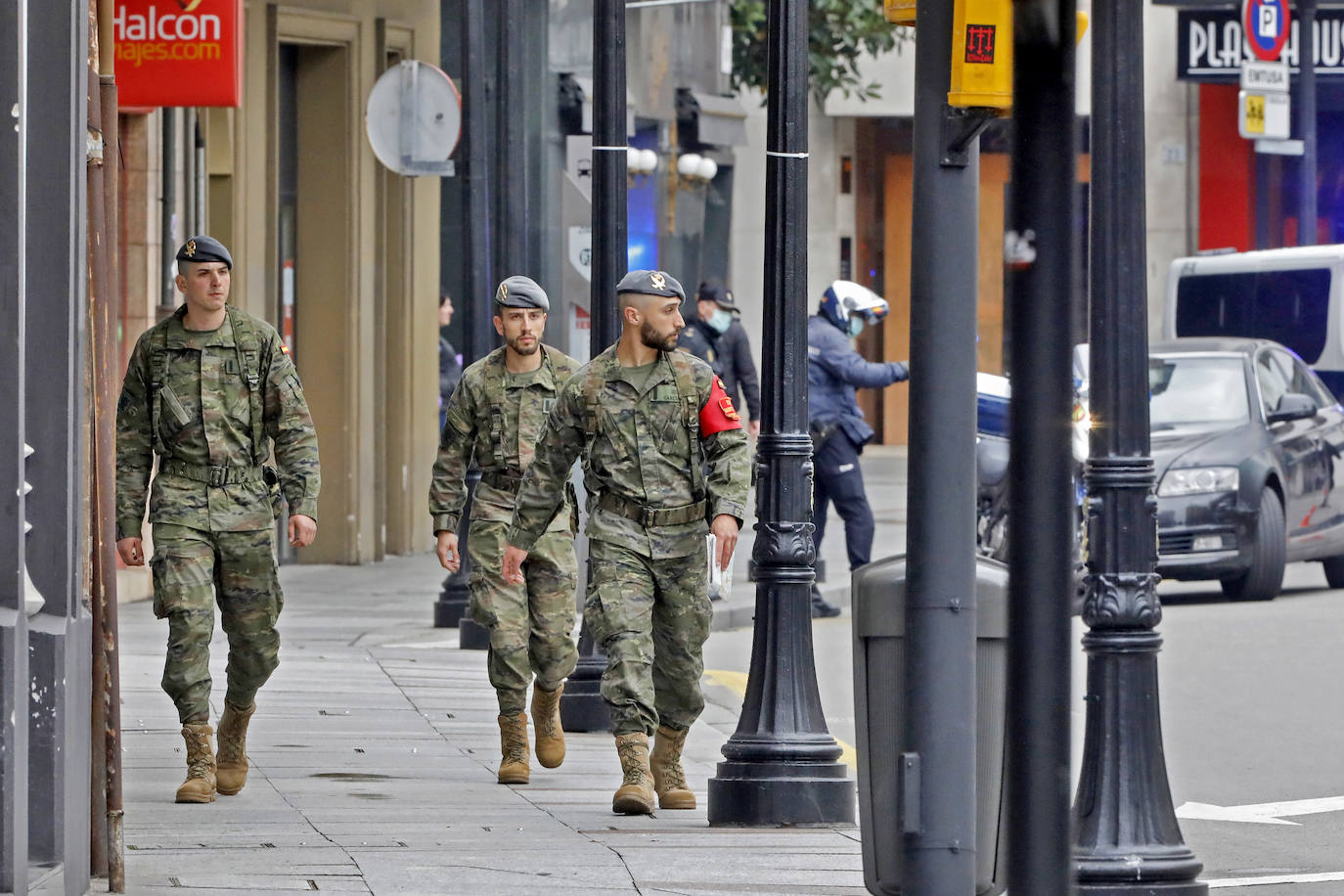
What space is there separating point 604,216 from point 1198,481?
597cm

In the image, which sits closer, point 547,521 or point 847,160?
point 547,521

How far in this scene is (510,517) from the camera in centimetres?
977

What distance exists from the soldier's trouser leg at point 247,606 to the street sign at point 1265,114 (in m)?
18.3

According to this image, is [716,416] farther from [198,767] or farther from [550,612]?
[198,767]

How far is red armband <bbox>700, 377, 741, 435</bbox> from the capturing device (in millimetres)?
8641

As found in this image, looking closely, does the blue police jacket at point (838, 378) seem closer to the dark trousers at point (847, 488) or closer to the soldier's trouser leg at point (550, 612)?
the dark trousers at point (847, 488)

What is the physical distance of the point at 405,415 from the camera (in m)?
19.7

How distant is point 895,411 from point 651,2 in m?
17.5

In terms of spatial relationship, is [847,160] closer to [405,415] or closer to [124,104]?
[405,415]

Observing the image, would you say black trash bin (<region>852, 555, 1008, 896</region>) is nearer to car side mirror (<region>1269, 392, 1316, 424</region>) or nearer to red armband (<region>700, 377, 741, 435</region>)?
red armband (<region>700, 377, 741, 435</region>)

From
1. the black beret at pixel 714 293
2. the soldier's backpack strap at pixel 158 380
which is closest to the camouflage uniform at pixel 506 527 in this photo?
the soldier's backpack strap at pixel 158 380

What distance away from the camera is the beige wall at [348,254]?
17531 millimetres

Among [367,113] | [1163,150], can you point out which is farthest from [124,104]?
[1163,150]

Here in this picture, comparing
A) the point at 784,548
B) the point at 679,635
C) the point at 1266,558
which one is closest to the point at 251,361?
the point at 679,635
